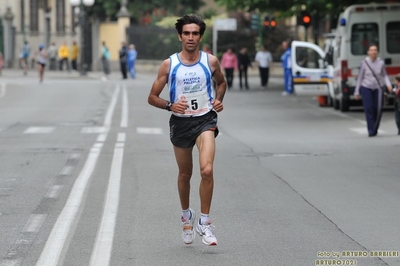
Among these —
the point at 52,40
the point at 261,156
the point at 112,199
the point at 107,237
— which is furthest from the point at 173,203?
the point at 52,40

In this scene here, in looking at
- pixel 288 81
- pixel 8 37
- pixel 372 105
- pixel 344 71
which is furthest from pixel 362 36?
pixel 8 37

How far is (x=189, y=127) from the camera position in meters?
8.66

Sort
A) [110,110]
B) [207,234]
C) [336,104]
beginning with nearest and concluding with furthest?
[207,234] → [110,110] → [336,104]

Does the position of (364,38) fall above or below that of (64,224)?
above

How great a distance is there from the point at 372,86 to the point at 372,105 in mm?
362

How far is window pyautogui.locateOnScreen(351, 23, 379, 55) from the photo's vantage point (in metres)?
27.2

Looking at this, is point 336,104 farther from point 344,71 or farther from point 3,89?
point 3,89

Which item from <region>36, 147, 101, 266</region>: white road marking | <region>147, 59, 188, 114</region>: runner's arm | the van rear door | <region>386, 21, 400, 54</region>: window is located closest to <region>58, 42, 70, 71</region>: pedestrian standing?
the van rear door

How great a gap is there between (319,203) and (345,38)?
54.5 ft

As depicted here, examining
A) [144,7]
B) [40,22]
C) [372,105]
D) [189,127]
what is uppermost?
[144,7]

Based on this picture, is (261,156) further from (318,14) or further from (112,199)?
(318,14)

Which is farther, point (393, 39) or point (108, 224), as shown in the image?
point (393, 39)

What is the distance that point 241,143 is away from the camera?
19078 millimetres

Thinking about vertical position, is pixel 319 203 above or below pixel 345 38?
below
